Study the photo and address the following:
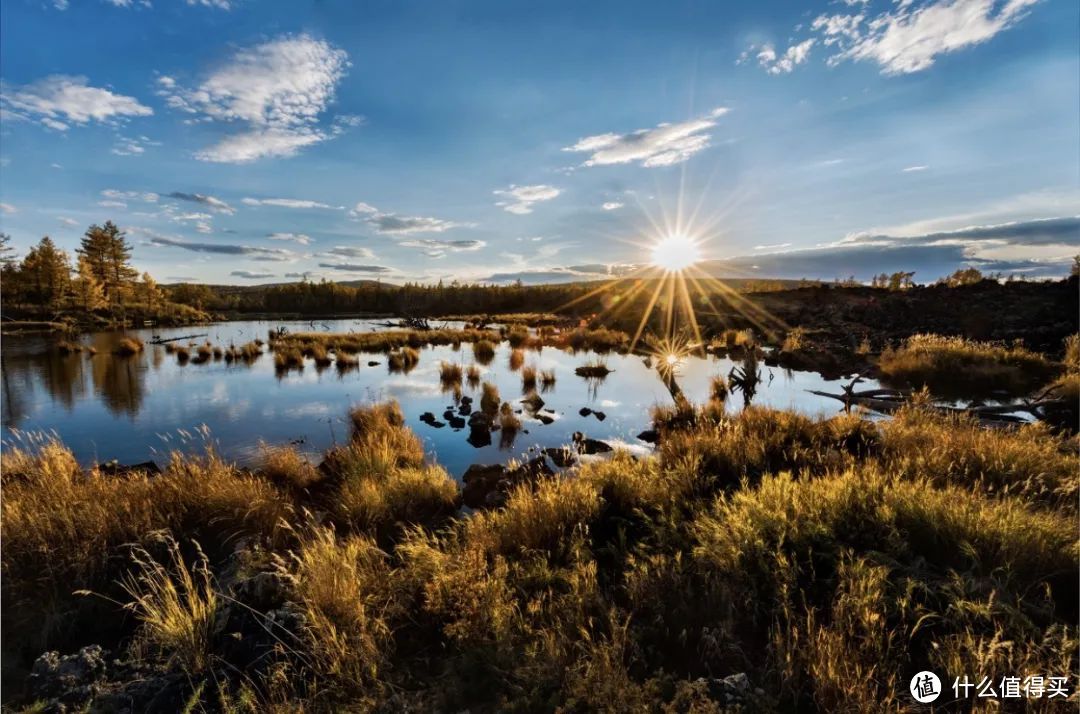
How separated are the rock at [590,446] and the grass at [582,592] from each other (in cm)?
326

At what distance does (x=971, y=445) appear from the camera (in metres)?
6.57

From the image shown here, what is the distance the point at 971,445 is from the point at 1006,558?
3.74m

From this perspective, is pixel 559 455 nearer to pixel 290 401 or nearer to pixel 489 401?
pixel 489 401

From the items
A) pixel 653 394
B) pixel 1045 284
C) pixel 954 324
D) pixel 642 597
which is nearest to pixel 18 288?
pixel 653 394

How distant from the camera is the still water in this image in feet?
34.9

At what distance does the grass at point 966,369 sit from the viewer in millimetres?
14281

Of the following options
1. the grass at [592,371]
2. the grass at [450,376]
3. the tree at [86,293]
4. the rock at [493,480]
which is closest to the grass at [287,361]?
the grass at [450,376]

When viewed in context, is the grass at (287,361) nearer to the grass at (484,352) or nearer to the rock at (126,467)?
the grass at (484,352)

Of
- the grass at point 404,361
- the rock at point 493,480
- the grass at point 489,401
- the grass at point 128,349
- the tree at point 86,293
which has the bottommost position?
the rock at point 493,480

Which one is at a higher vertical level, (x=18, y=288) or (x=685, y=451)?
(x=18, y=288)

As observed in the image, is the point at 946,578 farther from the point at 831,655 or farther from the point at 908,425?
the point at 908,425

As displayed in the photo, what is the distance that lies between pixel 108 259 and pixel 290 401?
74.8 m

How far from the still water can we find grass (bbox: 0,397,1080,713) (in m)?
3.21

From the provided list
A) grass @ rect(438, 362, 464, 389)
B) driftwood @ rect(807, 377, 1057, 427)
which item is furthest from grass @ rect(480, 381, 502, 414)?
driftwood @ rect(807, 377, 1057, 427)
